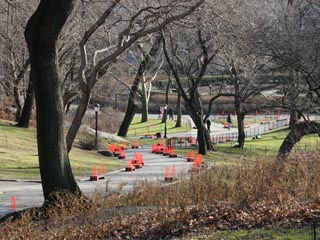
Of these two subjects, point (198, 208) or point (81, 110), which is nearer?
point (198, 208)

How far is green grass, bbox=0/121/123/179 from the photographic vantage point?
103 feet

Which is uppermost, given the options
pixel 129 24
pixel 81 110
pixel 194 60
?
pixel 194 60

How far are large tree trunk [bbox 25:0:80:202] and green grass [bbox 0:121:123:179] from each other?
1632 cm

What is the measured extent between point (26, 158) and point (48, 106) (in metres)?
23.1

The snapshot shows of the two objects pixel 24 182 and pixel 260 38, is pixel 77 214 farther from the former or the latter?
pixel 24 182

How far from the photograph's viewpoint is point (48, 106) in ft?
44.9

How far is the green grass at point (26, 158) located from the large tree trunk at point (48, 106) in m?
16.3

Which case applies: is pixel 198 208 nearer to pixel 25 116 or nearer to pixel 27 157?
pixel 27 157

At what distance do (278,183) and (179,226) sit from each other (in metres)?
2.77

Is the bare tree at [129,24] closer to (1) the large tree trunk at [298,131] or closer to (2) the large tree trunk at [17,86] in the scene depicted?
(1) the large tree trunk at [298,131]

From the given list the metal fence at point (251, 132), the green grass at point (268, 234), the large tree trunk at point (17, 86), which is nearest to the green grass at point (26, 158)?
the large tree trunk at point (17, 86)

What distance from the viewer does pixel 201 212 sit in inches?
428

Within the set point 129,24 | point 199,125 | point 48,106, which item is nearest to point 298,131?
point 129,24

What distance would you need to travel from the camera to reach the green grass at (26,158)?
31.3m
